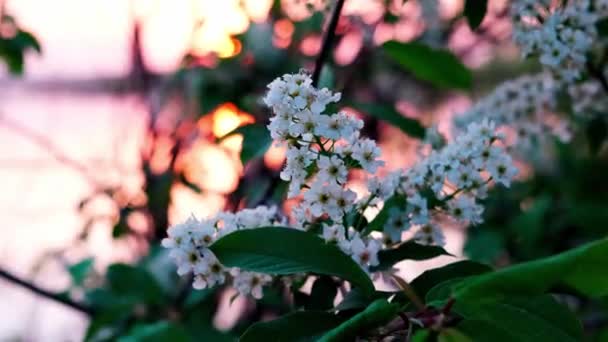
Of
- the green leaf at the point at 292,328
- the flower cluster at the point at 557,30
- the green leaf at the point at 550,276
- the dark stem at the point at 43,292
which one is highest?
the flower cluster at the point at 557,30

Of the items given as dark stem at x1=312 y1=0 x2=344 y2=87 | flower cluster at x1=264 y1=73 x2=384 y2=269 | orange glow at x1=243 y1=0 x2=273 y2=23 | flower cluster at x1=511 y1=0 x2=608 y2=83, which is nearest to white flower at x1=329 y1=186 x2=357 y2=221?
flower cluster at x1=264 y1=73 x2=384 y2=269

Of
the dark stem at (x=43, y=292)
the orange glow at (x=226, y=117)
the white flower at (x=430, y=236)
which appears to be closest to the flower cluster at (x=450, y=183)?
the white flower at (x=430, y=236)

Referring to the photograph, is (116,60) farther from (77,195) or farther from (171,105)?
(77,195)

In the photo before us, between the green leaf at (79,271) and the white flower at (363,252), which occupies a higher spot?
the green leaf at (79,271)

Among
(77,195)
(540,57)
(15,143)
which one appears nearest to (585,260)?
(540,57)

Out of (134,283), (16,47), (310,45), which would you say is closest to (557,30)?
(134,283)

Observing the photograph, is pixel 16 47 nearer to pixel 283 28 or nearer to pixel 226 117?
pixel 226 117

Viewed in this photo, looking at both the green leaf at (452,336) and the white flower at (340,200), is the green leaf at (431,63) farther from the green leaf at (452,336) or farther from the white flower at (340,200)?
the green leaf at (452,336)

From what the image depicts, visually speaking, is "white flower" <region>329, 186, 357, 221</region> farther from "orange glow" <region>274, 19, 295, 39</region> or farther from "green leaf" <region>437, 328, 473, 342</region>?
"orange glow" <region>274, 19, 295, 39</region>
